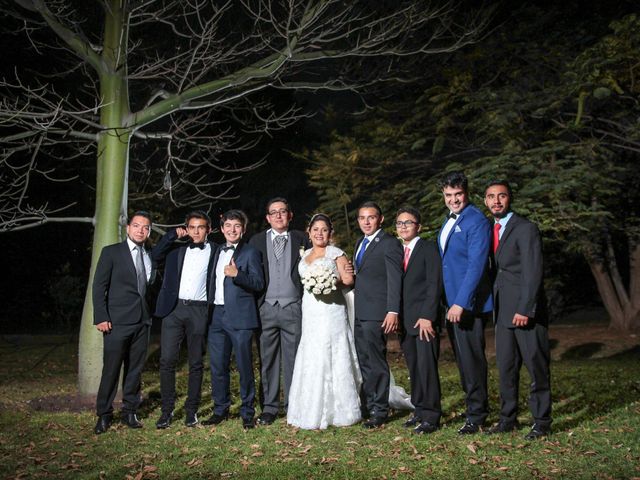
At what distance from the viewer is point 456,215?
6316 millimetres

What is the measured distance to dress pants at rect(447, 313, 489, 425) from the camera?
20.3 feet

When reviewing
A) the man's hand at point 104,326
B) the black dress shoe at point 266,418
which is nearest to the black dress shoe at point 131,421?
the man's hand at point 104,326

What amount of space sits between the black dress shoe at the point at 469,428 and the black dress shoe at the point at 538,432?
1.52 ft

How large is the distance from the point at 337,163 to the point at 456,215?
798 centimetres

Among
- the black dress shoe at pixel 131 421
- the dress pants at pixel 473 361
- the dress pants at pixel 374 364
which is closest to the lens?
the dress pants at pixel 473 361

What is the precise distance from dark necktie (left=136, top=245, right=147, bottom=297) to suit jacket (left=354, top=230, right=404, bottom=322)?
2.21 m

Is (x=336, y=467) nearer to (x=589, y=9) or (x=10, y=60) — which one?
(x=589, y=9)

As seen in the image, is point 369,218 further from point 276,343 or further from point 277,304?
point 276,343

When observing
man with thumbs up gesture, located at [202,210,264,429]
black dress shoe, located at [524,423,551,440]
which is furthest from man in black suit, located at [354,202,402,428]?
black dress shoe, located at [524,423,551,440]

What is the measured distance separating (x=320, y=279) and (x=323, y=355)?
0.78 meters

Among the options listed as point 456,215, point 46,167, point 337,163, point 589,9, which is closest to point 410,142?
point 337,163

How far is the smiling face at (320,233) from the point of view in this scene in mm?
6719

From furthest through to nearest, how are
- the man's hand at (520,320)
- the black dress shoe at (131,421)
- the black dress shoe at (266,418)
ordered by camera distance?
the black dress shoe at (131,421)
the black dress shoe at (266,418)
the man's hand at (520,320)

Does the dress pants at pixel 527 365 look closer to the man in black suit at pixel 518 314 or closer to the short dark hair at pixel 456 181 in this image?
the man in black suit at pixel 518 314
